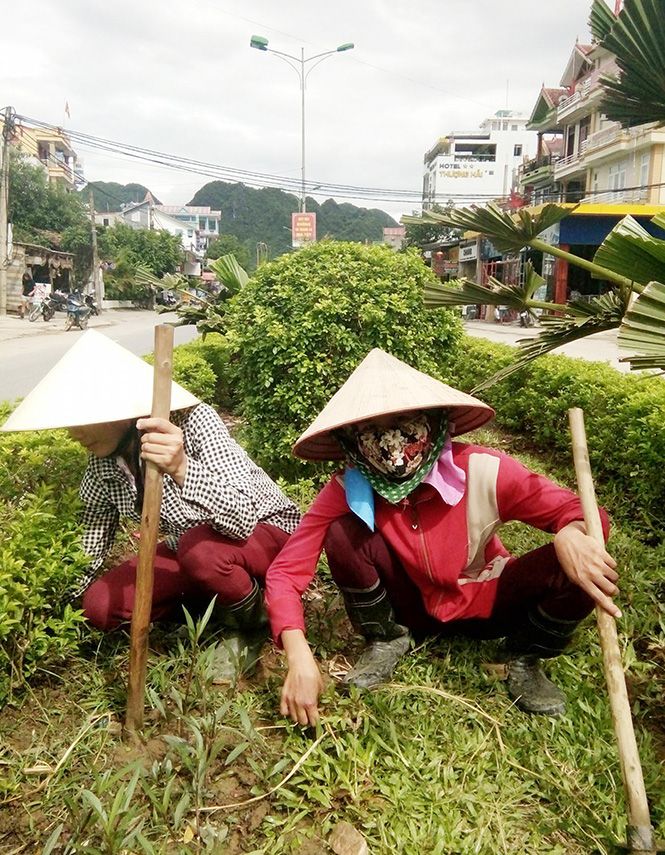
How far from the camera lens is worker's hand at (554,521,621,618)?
1733 millimetres

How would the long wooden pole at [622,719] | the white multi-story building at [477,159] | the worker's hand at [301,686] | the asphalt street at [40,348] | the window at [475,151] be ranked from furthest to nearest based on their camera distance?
the window at [475,151]
the white multi-story building at [477,159]
the asphalt street at [40,348]
the worker's hand at [301,686]
the long wooden pole at [622,719]

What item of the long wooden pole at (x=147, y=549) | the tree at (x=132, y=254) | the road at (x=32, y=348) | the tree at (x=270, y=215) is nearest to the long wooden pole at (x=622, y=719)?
the long wooden pole at (x=147, y=549)

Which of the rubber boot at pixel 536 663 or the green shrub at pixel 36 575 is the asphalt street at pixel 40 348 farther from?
the green shrub at pixel 36 575

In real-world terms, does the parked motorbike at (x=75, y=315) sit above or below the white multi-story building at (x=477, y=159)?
below

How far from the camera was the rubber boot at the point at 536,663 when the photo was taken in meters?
2.08

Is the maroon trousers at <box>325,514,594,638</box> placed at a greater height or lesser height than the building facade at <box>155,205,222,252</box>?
lesser

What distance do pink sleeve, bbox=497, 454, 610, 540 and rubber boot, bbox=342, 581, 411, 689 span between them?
1.57 ft

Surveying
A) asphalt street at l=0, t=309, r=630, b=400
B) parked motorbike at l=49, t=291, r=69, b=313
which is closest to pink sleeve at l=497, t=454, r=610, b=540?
asphalt street at l=0, t=309, r=630, b=400

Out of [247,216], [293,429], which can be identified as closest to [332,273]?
[293,429]

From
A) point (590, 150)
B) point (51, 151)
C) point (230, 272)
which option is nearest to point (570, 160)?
point (590, 150)

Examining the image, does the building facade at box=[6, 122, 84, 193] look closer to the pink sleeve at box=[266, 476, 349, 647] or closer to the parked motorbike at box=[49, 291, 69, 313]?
the parked motorbike at box=[49, 291, 69, 313]

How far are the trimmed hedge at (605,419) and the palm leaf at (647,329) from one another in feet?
2.71

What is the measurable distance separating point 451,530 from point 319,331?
79.5 inches

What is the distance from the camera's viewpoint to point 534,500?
1.97m
